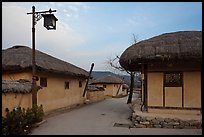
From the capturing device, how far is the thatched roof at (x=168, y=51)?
32.2 feet

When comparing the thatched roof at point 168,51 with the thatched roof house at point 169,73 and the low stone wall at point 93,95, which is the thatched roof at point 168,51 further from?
the low stone wall at point 93,95

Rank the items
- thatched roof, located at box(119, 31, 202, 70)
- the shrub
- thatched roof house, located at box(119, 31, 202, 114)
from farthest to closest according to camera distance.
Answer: thatched roof house, located at box(119, 31, 202, 114) < thatched roof, located at box(119, 31, 202, 70) < the shrub

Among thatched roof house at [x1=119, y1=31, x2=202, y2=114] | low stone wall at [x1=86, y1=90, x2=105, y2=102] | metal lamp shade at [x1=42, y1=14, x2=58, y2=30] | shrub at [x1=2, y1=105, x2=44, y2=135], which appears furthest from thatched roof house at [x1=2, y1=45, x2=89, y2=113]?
low stone wall at [x1=86, y1=90, x2=105, y2=102]

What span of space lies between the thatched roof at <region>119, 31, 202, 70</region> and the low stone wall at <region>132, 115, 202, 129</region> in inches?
97.7

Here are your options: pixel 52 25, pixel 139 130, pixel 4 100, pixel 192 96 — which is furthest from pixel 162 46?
pixel 4 100

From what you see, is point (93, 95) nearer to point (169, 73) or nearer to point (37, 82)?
point (37, 82)

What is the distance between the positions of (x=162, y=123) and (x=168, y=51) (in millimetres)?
2999

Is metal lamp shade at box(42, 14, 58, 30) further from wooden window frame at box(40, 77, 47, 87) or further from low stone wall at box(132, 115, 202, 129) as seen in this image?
low stone wall at box(132, 115, 202, 129)

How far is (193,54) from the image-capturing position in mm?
9672

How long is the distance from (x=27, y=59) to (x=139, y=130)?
712 cm

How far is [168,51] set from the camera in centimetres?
1008

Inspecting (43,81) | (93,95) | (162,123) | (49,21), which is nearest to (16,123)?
(49,21)

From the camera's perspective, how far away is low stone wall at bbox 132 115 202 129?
9.38 m

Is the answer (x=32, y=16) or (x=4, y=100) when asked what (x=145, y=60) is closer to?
(x=32, y=16)
